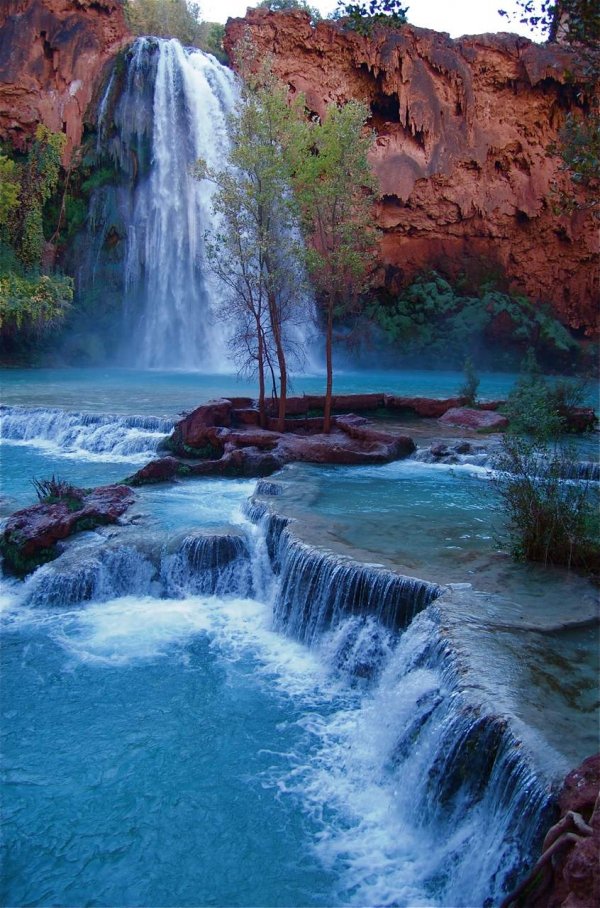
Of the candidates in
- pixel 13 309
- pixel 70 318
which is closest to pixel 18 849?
pixel 13 309

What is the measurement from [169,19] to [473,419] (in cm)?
4197

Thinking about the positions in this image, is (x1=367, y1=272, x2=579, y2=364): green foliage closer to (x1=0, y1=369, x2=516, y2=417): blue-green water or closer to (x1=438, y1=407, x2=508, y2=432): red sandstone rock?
(x1=0, y1=369, x2=516, y2=417): blue-green water

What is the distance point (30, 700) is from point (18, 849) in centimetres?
182

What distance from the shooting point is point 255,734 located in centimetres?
606

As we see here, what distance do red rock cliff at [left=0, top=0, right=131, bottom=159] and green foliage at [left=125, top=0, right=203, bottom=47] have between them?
1567cm

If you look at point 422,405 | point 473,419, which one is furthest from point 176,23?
point 473,419

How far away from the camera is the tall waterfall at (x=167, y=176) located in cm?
2827

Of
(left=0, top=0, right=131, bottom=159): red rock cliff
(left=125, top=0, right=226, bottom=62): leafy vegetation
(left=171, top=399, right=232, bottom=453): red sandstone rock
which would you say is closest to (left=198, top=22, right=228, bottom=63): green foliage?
(left=125, top=0, right=226, bottom=62): leafy vegetation

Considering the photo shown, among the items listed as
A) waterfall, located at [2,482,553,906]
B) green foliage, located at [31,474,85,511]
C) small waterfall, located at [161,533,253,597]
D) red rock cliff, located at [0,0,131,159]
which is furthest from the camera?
red rock cliff, located at [0,0,131,159]

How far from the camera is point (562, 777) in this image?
13.3 feet

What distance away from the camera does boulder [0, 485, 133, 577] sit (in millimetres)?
8922

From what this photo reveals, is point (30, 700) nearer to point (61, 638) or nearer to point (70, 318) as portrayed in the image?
point (61, 638)

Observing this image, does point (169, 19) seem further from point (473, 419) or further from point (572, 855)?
point (572, 855)

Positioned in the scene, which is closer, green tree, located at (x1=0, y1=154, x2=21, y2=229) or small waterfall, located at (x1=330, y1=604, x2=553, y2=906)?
small waterfall, located at (x1=330, y1=604, x2=553, y2=906)
